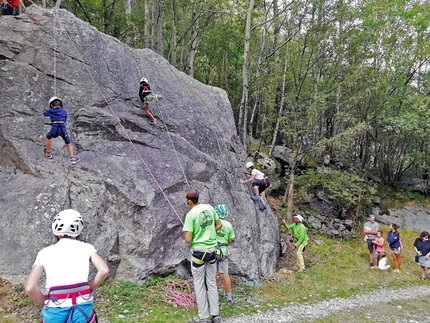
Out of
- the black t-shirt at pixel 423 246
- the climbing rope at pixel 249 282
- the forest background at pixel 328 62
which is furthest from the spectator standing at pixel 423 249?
the climbing rope at pixel 249 282

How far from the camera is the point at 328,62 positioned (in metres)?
18.6

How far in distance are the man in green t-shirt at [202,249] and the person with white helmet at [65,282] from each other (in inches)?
104

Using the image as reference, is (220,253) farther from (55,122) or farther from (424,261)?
(424,261)

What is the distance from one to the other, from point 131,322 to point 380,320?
598 centimetres

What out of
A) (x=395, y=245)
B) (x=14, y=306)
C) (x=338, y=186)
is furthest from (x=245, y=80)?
(x=14, y=306)

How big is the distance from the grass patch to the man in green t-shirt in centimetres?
67

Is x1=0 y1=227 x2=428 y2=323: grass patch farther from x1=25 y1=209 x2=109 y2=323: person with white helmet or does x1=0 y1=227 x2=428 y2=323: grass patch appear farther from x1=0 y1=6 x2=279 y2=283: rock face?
x1=25 y1=209 x2=109 y2=323: person with white helmet

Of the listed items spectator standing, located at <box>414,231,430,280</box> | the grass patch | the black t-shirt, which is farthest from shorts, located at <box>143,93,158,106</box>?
the black t-shirt

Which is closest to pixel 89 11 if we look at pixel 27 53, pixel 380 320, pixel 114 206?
pixel 27 53

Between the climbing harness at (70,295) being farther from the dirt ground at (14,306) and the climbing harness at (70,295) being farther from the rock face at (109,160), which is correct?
the rock face at (109,160)

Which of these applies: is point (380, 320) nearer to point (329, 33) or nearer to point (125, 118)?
→ point (125, 118)

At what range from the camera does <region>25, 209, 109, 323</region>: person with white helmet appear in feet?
9.72

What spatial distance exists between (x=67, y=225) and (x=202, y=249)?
9.80ft

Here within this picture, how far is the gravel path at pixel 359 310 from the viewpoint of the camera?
7049 mm
